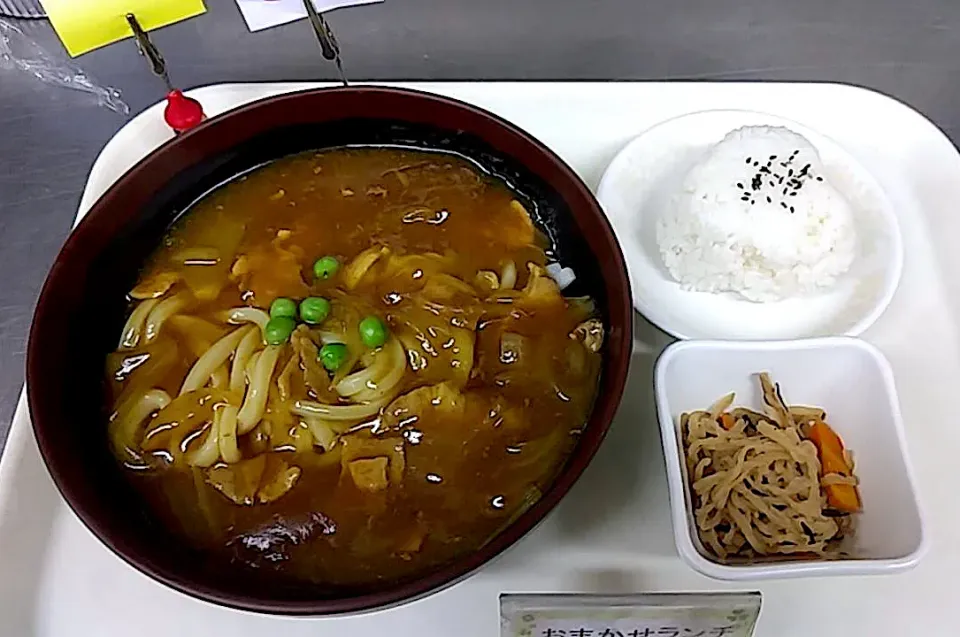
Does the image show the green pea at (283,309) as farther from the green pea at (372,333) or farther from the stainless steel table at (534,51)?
the stainless steel table at (534,51)

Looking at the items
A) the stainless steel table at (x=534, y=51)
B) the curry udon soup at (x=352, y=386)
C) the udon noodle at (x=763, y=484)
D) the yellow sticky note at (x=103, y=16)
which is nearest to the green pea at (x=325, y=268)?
the curry udon soup at (x=352, y=386)

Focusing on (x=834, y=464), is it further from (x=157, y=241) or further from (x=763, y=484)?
(x=157, y=241)

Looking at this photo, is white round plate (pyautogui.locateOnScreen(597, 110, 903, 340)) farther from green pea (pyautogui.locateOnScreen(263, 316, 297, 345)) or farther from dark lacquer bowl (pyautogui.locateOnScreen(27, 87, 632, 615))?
green pea (pyautogui.locateOnScreen(263, 316, 297, 345))

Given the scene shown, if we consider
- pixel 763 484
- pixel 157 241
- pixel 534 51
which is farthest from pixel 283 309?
pixel 534 51

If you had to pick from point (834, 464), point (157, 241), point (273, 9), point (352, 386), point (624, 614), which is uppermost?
point (273, 9)

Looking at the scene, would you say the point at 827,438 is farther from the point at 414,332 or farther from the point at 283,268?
the point at 283,268
